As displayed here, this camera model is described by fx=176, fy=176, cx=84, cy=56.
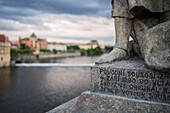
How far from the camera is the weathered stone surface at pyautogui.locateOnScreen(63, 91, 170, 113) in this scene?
2.71 m

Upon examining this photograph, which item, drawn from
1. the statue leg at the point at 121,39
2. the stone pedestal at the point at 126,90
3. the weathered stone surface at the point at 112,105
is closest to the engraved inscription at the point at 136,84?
the stone pedestal at the point at 126,90

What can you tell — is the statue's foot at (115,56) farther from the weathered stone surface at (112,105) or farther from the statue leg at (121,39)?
the weathered stone surface at (112,105)

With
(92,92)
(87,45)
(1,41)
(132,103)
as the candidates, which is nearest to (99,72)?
(92,92)

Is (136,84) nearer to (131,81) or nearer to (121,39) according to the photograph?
(131,81)

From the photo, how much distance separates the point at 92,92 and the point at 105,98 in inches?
12.3

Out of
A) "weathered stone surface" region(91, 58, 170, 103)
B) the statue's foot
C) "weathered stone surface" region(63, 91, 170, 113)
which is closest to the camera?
"weathered stone surface" region(63, 91, 170, 113)

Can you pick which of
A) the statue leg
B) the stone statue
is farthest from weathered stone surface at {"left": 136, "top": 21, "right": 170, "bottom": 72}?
the statue leg

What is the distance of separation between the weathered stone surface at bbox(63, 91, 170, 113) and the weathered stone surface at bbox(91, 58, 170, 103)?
13cm

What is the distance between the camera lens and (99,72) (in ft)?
10.8

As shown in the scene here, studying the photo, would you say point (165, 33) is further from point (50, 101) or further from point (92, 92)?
point (50, 101)

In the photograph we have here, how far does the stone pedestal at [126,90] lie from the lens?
2783 mm

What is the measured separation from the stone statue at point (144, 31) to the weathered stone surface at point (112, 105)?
0.59 meters

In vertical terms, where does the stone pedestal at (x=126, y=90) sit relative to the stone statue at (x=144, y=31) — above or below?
below

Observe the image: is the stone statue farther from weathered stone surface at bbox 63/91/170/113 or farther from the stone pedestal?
weathered stone surface at bbox 63/91/170/113
